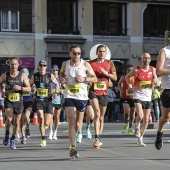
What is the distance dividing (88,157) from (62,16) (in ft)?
88.1

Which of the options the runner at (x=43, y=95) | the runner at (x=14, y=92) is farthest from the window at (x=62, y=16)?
the runner at (x=14, y=92)

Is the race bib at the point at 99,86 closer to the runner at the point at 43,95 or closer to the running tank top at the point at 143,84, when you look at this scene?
the running tank top at the point at 143,84

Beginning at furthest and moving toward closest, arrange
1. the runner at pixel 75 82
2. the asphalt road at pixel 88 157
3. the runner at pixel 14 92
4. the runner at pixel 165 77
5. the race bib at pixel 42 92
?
the race bib at pixel 42 92 → the runner at pixel 14 92 → the runner at pixel 75 82 → the runner at pixel 165 77 → the asphalt road at pixel 88 157

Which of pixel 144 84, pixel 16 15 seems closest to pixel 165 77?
pixel 144 84

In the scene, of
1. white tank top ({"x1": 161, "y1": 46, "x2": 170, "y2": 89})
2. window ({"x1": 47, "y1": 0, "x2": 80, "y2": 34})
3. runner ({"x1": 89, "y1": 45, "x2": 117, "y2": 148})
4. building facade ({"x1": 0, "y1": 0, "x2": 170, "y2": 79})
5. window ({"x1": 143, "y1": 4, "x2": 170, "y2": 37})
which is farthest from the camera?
window ({"x1": 143, "y1": 4, "x2": 170, "y2": 37})

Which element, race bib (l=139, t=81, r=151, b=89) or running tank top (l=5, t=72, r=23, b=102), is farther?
race bib (l=139, t=81, r=151, b=89)

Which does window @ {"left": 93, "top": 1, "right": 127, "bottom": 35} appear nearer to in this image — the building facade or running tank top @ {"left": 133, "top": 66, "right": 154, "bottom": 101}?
the building facade

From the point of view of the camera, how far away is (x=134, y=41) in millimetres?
38906

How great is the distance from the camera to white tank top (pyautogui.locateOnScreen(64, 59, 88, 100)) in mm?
11742

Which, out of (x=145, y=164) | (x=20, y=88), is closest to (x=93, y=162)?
(x=145, y=164)

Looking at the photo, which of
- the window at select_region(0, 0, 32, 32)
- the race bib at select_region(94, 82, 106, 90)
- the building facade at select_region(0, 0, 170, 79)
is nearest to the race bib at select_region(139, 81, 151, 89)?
the race bib at select_region(94, 82, 106, 90)

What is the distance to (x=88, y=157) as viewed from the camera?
453 inches

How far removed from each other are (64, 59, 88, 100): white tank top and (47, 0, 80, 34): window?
25493 mm

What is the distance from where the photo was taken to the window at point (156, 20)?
3956 centimetres
